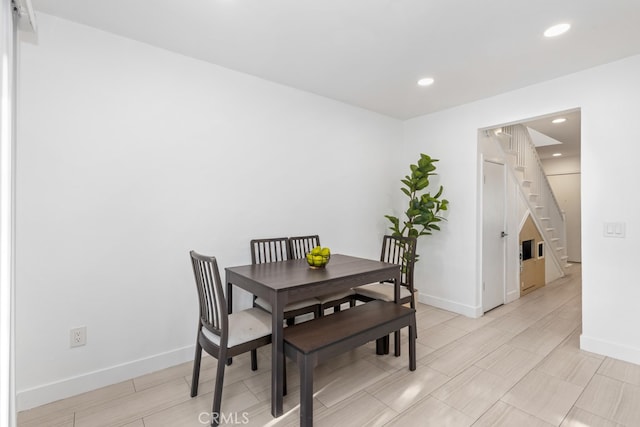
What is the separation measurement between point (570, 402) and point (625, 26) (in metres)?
2.57

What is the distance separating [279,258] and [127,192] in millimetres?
1445

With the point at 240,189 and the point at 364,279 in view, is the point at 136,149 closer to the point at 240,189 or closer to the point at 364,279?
the point at 240,189

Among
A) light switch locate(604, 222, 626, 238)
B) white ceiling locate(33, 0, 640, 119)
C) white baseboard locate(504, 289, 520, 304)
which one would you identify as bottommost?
white baseboard locate(504, 289, 520, 304)

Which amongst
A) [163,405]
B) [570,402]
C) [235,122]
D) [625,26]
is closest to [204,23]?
[235,122]

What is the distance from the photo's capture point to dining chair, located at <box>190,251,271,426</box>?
5.85 ft

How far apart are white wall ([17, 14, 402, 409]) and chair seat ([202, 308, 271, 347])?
689mm

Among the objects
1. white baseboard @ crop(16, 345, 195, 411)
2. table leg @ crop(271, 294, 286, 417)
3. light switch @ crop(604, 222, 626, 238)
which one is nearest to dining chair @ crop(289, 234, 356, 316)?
table leg @ crop(271, 294, 286, 417)

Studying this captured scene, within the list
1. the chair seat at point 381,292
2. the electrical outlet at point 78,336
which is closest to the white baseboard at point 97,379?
the electrical outlet at point 78,336

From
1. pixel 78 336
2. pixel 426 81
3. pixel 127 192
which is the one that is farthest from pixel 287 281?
pixel 426 81

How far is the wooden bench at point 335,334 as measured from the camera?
67.7 inches

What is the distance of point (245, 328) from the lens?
1.97 m

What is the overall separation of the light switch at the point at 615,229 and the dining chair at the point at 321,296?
2.29m

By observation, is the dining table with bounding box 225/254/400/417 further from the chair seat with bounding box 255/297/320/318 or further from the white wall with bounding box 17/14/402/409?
the white wall with bounding box 17/14/402/409

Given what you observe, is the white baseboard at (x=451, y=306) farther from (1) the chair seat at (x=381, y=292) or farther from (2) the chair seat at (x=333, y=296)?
(2) the chair seat at (x=333, y=296)
